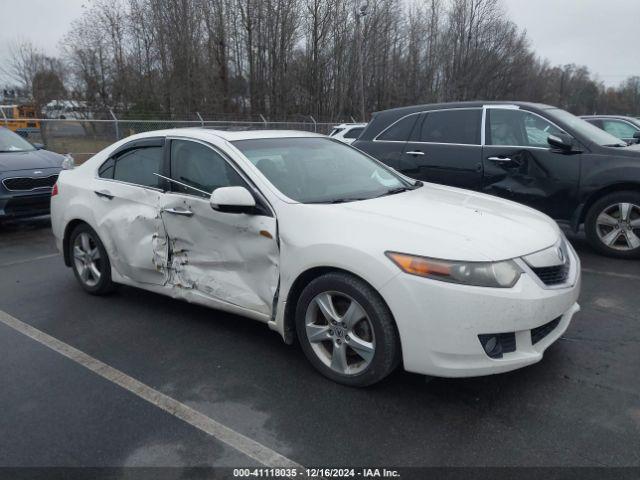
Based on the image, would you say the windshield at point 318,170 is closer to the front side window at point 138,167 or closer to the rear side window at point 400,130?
the front side window at point 138,167

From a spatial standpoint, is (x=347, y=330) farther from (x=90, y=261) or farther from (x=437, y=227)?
(x=90, y=261)

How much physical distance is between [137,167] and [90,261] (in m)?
1.06

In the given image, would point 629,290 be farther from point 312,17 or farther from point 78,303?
point 312,17

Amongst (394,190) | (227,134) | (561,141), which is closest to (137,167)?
(227,134)

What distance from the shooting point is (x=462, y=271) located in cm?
285

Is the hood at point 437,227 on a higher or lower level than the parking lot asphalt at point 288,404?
higher

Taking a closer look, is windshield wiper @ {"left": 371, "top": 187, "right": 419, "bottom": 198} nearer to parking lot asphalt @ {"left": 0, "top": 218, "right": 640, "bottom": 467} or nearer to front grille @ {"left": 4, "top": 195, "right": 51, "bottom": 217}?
parking lot asphalt @ {"left": 0, "top": 218, "right": 640, "bottom": 467}

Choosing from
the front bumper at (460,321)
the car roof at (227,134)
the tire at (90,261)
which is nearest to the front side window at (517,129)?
the car roof at (227,134)

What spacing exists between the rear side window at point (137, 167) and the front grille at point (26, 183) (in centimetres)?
395

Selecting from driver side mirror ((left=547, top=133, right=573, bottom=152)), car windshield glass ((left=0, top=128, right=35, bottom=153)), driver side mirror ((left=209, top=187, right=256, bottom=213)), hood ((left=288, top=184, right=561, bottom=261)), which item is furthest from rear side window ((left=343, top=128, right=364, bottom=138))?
driver side mirror ((left=209, top=187, right=256, bottom=213))

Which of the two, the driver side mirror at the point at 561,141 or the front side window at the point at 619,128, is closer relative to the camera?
the driver side mirror at the point at 561,141

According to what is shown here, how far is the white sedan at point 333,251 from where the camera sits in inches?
113

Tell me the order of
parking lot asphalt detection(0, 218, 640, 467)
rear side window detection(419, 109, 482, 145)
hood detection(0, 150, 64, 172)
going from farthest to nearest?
hood detection(0, 150, 64, 172) → rear side window detection(419, 109, 482, 145) → parking lot asphalt detection(0, 218, 640, 467)

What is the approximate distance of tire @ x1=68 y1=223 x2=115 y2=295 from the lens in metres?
4.85
